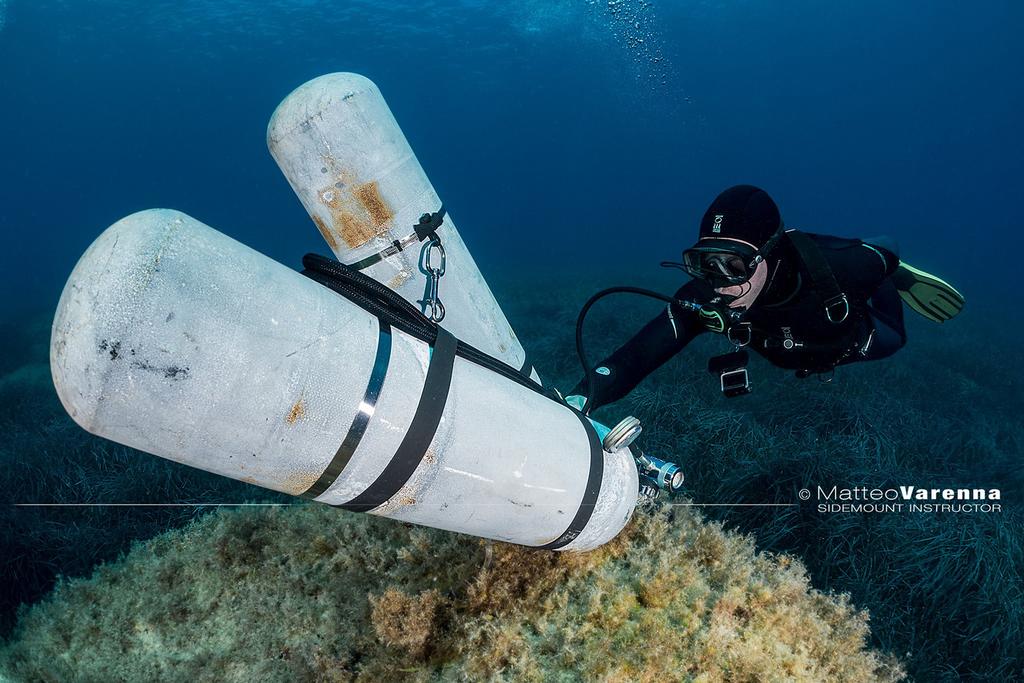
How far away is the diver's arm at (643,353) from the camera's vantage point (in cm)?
357

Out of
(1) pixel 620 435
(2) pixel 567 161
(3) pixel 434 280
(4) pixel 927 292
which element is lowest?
(2) pixel 567 161

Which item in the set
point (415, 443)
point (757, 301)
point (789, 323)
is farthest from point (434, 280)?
point (789, 323)

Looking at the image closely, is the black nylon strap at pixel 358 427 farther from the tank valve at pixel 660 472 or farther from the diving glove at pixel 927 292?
the diving glove at pixel 927 292

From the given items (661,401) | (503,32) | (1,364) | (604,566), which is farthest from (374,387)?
(503,32)

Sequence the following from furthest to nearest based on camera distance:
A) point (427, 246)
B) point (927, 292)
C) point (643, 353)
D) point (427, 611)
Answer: point (927, 292)
point (643, 353)
point (427, 246)
point (427, 611)

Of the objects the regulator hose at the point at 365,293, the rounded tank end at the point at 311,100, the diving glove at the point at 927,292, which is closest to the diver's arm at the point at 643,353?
the regulator hose at the point at 365,293

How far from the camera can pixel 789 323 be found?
3809 millimetres

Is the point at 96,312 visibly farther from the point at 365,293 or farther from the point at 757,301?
the point at 757,301

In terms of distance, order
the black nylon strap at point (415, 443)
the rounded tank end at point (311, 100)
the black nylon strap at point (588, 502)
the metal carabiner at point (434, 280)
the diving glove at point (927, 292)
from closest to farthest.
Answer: the black nylon strap at point (415, 443) → the black nylon strap at point (588, 502) → the rounded tank end at point (311, 100) → the metal carabiner at point (434, 280) → the diving glove at point (927, 292)

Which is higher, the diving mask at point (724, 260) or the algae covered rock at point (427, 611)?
the diving mask at point (724, 260)

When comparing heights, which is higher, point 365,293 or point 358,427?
point 365,293

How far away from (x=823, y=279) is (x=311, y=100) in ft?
11.0

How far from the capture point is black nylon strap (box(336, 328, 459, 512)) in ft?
6.33

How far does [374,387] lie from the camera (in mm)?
1842
